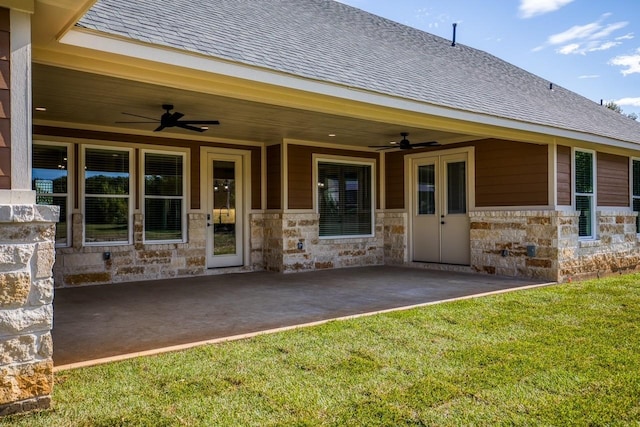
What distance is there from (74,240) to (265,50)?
4.24m

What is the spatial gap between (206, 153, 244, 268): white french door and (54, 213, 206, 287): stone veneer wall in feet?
0.82

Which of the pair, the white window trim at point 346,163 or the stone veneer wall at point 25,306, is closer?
the stone veneer wall at point 25,306

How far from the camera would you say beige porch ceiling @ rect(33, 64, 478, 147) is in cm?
505

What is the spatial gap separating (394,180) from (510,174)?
2.56 metres

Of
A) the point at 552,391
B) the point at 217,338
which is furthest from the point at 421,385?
the point at 217,338

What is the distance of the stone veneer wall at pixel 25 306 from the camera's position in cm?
260

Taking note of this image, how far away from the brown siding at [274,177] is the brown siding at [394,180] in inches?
100

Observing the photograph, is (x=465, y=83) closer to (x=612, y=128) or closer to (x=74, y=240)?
(x=612, y=128)

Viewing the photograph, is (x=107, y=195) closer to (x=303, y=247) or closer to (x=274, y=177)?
(x=274, y=177)

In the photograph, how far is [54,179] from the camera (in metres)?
7.02

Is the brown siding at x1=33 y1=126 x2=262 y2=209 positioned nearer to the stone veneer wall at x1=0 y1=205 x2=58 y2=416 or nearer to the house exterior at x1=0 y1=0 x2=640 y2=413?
the house exterior at x1=0 y1=0 x2=640 y2=413

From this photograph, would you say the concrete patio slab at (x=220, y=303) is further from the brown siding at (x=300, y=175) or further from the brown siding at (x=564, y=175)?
the brown siding at (x=564, y=175)

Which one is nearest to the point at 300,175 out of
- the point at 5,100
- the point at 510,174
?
the point at 510,174

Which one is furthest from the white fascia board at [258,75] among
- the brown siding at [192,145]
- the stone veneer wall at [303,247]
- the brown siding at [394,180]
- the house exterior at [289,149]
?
the brown siding at [192,145]
